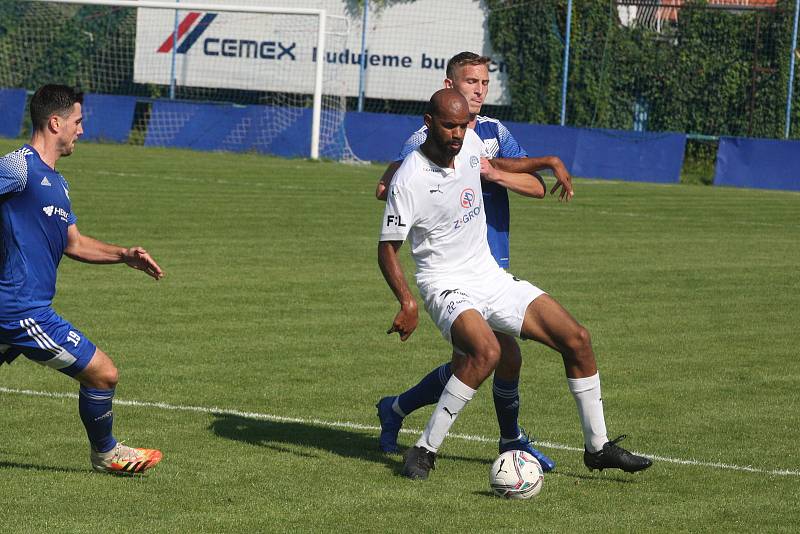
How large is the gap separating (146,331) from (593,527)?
6.00 m

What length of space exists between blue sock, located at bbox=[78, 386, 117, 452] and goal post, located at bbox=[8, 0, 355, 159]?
3291cm

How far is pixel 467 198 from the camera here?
24.1 ft

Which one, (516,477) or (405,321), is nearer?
(516,477)

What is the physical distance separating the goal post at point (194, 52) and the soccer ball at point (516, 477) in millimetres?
33094

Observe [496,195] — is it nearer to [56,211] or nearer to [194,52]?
[56,211]

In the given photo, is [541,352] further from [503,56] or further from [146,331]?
[503,56]

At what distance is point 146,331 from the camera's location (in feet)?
37.7

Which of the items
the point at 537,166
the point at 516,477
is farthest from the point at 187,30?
the point at 516,477

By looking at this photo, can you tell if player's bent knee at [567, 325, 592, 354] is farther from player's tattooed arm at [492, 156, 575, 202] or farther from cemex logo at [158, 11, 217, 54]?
cemex logo at [158, 11, 217, 54]

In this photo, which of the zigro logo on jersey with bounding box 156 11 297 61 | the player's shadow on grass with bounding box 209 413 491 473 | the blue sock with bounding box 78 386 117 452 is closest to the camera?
the blue sock with bounding box 78 386 117 452

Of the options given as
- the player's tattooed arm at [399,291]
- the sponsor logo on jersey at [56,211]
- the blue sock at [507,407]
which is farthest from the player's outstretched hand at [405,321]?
the sponsor logo on jersey at [56,211]

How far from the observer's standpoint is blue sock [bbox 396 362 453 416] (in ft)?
26.5

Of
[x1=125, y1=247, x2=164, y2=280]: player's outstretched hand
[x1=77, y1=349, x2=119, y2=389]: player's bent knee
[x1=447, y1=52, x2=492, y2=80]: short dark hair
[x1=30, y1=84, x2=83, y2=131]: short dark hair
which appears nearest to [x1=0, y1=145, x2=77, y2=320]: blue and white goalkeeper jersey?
[x1=30, y1=84, x2=83, y2=131]: short dark hair

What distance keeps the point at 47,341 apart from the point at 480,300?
2.27 meters
